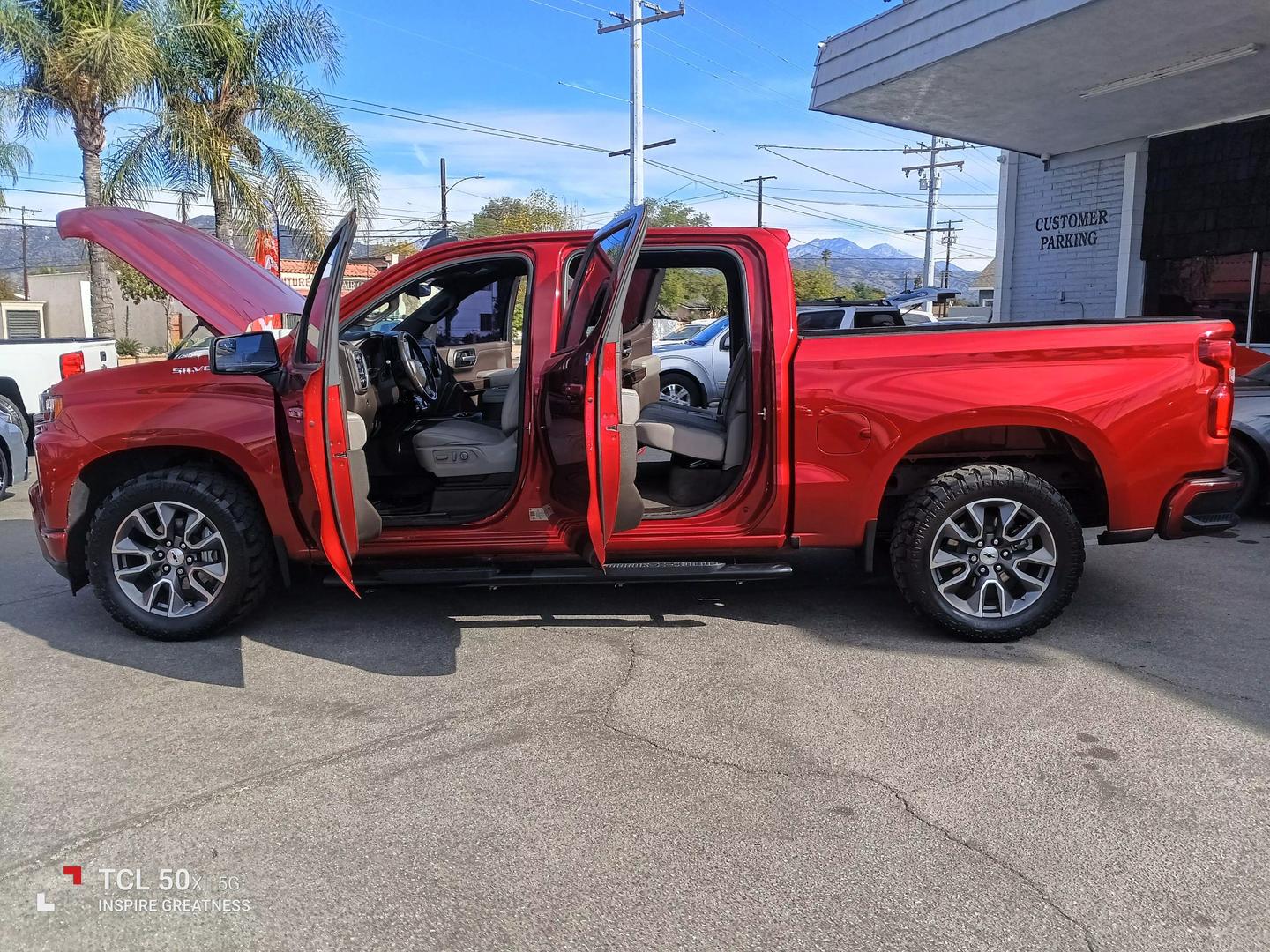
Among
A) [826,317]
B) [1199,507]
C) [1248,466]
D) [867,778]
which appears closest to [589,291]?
[867,778]

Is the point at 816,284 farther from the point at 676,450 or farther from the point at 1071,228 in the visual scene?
the point at 676,450

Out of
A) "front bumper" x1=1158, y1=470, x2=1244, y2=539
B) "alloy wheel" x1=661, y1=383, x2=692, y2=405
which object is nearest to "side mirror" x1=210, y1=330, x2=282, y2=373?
"front bumper" x1=1158, y1=470, x2=1244, y2=539

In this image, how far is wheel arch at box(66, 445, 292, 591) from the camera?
4.69 m

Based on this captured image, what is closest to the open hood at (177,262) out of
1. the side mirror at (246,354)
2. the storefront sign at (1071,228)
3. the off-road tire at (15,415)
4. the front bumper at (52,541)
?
the side mirror at (246,354)

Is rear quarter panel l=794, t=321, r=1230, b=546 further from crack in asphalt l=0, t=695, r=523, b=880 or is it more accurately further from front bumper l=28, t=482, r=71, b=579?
front bumper l=28, t=482, r=71, b=579

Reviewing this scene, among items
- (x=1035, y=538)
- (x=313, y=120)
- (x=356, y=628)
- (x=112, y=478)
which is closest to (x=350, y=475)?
(x=356, y=628)

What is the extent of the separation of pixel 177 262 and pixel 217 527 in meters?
1.58

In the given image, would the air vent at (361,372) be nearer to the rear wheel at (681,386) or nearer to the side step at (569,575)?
the side step at (569,575)

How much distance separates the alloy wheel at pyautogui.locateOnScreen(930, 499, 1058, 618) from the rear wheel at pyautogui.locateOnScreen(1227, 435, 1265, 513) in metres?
3.50

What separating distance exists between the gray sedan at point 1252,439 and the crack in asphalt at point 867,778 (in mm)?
5157

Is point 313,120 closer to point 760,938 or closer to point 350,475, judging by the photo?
point 350,475

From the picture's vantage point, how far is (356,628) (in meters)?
4.94

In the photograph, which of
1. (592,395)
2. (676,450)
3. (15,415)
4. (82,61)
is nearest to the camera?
(592,395)

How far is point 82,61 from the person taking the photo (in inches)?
629
